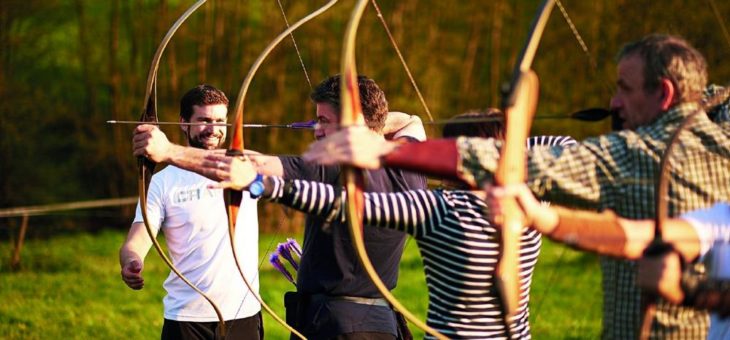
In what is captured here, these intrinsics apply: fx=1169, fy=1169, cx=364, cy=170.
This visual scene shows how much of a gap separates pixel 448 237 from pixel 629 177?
0.39m

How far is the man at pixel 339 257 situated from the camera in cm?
318

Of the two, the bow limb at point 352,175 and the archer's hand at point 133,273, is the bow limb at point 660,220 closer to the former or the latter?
the bow limb at point 352,175

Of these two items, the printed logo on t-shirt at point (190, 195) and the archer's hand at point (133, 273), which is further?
the printed logo on t-shirt at point (190, 195)

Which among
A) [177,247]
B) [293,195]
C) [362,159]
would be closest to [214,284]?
[177,247]

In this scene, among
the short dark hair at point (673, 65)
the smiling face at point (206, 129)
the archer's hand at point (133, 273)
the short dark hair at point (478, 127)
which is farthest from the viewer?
the smiling face at point (206, 129)

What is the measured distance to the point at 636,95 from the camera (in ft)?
7.98

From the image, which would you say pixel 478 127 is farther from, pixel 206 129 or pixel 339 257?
pixel 206 129

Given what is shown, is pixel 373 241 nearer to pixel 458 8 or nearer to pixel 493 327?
pixel 493 327

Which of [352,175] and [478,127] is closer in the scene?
[352,175]

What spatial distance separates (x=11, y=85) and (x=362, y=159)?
32.5 ft

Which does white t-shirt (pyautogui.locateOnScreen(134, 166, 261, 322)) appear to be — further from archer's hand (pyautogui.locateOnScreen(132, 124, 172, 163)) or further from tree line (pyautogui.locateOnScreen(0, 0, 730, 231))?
tree line (pyautogui.locateOnScreen(0, 0, 730, 231))

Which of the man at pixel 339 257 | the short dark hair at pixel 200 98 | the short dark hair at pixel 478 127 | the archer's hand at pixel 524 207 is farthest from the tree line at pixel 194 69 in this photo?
the archer's hand at pixel 524 207

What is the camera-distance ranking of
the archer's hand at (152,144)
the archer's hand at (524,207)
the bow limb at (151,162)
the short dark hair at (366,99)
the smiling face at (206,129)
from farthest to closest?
1. the smiling face at (206,129)
2. the bow limb at (151,162)
3. the short dark hair at (366,99)
4. the archer's hand at (152,144)
5. the archer's hand at (524,207)

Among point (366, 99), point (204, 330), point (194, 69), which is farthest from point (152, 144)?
→ point (194, 69)
